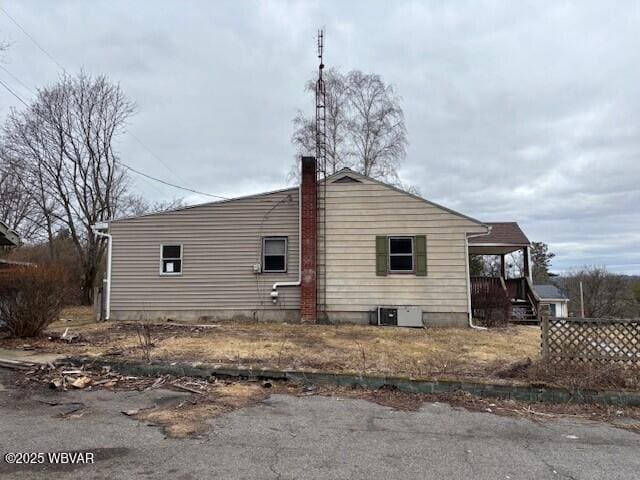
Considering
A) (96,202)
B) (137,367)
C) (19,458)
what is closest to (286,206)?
(137,367)

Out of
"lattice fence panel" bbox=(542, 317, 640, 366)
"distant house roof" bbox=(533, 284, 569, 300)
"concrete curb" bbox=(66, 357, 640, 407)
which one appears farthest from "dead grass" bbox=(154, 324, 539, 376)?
"distant house roof" bbox=(533, 284, 569, 300)

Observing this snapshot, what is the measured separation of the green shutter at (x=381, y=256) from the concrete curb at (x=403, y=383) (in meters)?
7.33

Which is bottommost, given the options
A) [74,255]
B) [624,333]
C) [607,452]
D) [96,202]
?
[607,452]

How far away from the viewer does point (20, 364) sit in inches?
276

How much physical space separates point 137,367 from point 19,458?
3007mm

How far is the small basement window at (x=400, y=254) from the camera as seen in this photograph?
1363 centimetres

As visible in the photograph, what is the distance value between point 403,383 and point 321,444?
220 centimetres

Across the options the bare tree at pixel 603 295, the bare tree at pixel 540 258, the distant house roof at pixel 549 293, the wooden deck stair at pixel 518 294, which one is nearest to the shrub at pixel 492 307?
the wooden deck stair at pixel 518 294

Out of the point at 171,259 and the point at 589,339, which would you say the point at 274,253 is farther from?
the point at 589,339

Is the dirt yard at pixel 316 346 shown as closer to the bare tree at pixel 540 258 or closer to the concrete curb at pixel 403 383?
the concrete curb at pixel 403 383

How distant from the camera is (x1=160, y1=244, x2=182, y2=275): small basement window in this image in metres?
13.9

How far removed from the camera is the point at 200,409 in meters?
5.27

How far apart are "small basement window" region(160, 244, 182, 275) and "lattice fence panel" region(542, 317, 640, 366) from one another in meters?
10.3

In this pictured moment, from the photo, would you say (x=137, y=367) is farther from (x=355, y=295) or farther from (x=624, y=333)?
(x=355, y=295)
